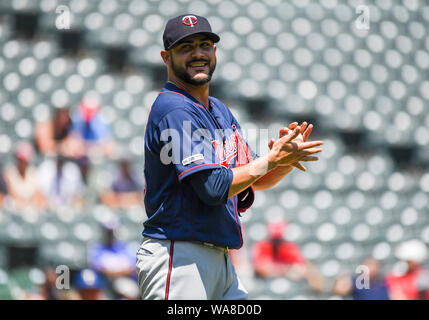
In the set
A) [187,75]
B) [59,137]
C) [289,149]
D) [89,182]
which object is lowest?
[89,182]

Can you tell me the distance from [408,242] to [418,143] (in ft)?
3.79

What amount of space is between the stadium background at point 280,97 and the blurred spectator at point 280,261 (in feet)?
0.30

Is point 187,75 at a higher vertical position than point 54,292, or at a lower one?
higher

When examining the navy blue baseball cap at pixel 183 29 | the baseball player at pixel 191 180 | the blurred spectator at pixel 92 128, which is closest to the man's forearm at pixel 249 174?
the baseball player at pixel 191 180

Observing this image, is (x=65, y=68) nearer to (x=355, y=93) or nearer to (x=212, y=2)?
(x=212, y=2)

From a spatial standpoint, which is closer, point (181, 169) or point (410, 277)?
point (181, 169)

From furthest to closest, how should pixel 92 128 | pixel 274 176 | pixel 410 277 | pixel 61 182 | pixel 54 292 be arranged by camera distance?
pixel 92 128
pixel 61 182
pixel 410 277
pixel 54 292
pixel 274 176

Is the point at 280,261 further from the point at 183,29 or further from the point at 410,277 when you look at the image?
the point at 183,29

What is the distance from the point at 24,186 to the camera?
525 cm

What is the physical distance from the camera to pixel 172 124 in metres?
2.02

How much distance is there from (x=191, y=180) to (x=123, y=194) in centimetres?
339

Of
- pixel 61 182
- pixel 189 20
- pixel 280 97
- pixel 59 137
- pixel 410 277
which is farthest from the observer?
pixel 280 97

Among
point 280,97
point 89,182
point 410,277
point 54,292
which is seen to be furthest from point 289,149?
point 280,97

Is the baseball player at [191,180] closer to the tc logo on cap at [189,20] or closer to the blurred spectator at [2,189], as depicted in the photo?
the tc logo on cap at [189,20]
